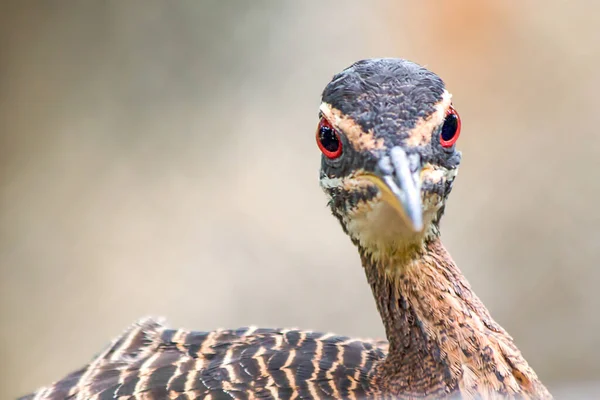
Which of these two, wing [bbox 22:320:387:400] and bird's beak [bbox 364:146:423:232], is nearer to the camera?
bird's beak [bbox 364:146:423:232]

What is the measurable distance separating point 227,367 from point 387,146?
1037mm

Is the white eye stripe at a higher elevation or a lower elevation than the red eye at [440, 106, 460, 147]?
lower

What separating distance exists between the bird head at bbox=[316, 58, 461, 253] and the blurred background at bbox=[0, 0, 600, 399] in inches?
98.5

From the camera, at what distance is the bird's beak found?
4.52ft

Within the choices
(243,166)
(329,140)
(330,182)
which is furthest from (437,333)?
(243,166)

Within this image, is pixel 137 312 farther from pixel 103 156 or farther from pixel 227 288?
pixel 103 156

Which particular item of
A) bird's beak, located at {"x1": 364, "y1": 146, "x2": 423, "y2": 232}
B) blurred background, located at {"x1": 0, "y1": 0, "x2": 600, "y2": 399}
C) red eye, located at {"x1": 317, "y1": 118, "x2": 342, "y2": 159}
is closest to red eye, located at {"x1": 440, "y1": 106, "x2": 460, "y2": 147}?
bird's beak, located at {"x1": 364, "y1": 146, "x2": 423, "y2": 232}

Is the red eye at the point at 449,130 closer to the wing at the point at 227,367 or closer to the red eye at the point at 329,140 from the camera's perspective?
the red eye at the point at 329,140

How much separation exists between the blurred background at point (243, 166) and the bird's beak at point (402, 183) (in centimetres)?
273

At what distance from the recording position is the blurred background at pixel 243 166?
4.04 m

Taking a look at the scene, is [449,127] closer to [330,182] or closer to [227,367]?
[330,182]

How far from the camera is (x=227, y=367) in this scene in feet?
6.77

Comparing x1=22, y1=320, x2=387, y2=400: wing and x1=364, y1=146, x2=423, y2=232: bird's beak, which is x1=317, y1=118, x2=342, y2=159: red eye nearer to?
x1=364, y1=146, x2=423, y2=232: bird's beak

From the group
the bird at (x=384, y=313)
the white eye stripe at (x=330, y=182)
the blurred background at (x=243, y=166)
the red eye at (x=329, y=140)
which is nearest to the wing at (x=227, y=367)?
the bird at (x=384, y=313)
